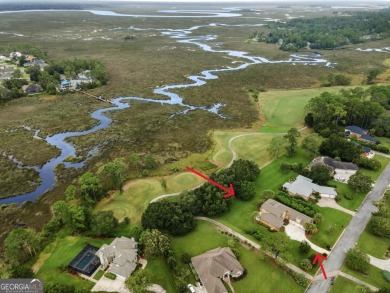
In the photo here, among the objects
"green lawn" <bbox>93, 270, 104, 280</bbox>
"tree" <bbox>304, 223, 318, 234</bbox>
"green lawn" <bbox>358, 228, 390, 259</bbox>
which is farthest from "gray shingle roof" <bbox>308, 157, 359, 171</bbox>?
"green lawn" <bbox>93, 270, 104, 280</bbox>

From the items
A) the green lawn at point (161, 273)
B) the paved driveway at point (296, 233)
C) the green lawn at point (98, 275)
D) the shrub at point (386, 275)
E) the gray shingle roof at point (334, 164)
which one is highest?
the gray shingle roof at point (334, 164)

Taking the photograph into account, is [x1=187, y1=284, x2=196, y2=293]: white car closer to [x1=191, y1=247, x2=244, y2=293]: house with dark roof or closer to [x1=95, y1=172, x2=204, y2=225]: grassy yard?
[x1=191, y1=247, x2=244, y2=293]: house with dark roof

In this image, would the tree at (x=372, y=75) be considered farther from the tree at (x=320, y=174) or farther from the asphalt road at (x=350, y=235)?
the tree at (x=320, y=174)

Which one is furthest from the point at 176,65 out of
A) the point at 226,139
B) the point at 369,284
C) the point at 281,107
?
the point at 369,284

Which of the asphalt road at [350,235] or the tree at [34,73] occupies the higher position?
the tree at [34,73]

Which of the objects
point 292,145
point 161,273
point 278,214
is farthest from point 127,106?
point 161,273

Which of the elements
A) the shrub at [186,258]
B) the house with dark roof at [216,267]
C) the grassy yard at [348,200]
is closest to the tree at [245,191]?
the house with dark roof at [216,267]
